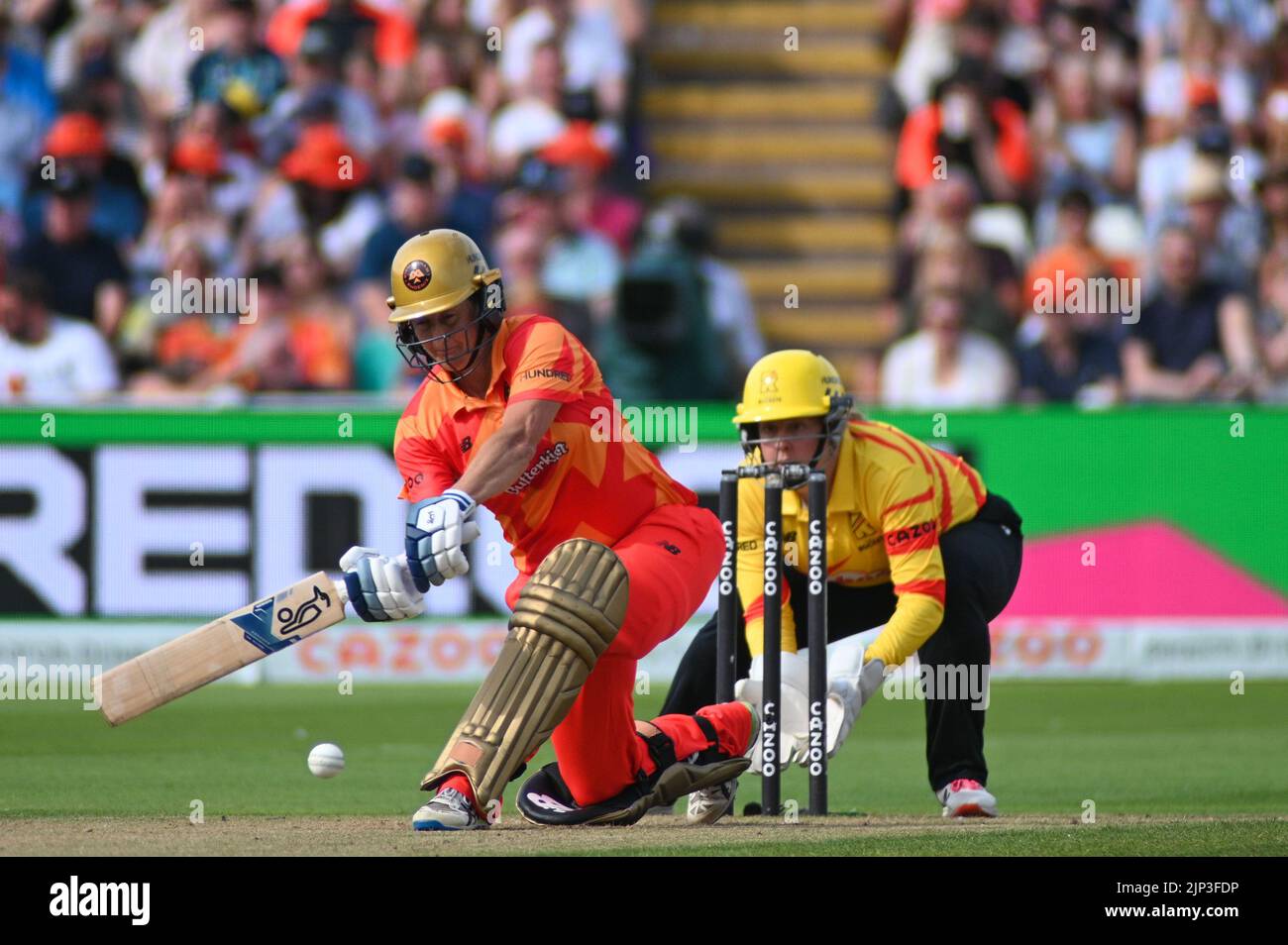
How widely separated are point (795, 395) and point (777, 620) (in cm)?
91

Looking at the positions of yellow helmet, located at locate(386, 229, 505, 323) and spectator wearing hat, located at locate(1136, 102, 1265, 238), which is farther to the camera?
spectator wearing hat, located at locate(1136, 102, 1265, 238)

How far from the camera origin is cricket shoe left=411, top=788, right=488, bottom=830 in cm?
712

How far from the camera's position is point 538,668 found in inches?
279

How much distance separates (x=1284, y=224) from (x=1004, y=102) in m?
2.44

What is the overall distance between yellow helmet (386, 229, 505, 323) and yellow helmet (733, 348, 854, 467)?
4.73 feet

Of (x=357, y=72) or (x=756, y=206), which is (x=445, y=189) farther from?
(x=756, y=206)

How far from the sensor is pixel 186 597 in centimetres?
1414

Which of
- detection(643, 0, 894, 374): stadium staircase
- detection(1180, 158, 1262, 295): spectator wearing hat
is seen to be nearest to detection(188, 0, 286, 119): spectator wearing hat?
detection(643, 0, 894, 374): stadium staircase

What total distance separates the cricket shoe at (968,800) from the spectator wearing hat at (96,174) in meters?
10.6

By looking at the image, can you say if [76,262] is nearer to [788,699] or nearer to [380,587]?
[788,699]

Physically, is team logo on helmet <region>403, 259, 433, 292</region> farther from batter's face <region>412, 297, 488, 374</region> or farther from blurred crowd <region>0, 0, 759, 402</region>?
blurred crowd <region>0, 0, 759, 402</region>

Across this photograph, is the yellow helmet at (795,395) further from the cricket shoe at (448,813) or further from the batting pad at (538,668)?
the cricket shoe at (448,813)
